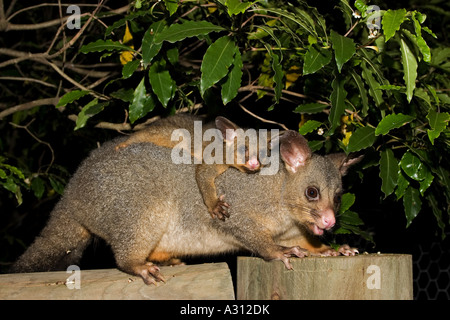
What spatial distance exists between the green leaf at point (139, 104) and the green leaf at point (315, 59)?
1238mm

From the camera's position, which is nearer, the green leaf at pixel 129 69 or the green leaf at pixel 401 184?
the green leaf at pixel 129 69

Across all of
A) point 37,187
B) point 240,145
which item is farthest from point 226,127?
point 37,187

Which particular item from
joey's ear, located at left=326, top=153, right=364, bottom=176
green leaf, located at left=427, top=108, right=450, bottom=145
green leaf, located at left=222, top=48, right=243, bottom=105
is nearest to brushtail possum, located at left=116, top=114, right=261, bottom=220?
green leaf, located at left=222, top=48, right=243, bottom=105

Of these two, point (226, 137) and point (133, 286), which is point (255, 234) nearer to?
point (226, 137)

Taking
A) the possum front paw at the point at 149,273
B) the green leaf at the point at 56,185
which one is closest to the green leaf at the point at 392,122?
the possum front paw at the point at 149,273

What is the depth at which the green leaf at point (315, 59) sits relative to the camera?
2766 millimetres

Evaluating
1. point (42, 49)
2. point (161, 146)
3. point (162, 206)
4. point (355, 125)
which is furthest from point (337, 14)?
point (42, 49)

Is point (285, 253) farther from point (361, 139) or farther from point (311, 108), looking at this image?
point (311, 108)

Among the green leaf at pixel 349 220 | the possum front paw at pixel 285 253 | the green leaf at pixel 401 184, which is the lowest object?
the possum front paw at pixel 285 253

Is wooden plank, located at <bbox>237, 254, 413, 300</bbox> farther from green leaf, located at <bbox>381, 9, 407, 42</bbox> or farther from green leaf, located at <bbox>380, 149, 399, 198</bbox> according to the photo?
green leaf, located at <bbox>381, 9, 407, 42</bbox>

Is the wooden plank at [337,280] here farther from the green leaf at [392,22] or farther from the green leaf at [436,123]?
the green leaf at [392,22]

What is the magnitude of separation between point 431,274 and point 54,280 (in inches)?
217

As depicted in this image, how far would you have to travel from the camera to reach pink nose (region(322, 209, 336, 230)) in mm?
3439

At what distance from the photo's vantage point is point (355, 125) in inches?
141
